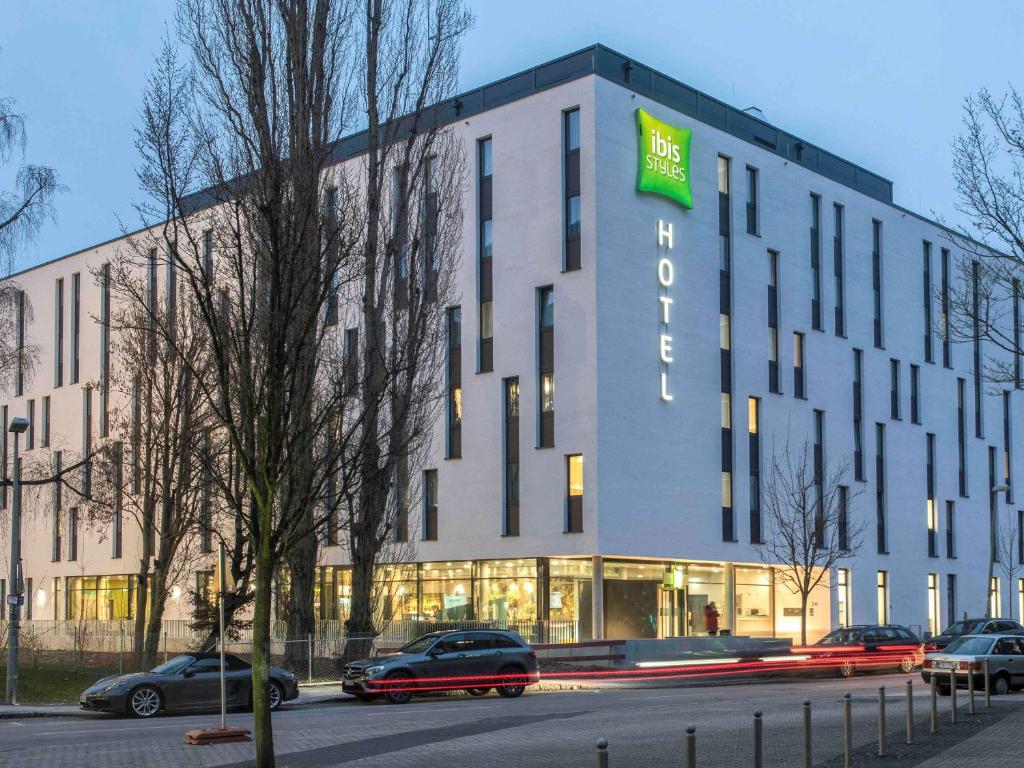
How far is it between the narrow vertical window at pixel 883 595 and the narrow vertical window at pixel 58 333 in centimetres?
4216

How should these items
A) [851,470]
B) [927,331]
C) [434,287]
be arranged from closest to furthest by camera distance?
[434,287] → [851,470] → [927,331]

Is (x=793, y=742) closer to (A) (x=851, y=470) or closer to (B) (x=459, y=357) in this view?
(B) (x=459, y=357)

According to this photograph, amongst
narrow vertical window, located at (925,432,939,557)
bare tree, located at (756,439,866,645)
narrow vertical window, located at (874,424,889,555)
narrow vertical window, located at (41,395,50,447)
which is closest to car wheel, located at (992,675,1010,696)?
bare tree, located at (756,439,866,645)

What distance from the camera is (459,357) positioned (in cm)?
5050

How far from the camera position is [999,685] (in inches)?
1230

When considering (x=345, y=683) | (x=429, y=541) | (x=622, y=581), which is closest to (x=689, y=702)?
(x=345, y=683)

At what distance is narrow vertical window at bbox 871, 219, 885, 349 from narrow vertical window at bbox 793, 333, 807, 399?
6.22 m

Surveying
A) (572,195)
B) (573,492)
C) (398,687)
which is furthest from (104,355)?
(398,687)

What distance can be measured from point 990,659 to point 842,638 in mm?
12133

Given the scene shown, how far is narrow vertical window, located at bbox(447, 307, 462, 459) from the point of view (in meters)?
50.3

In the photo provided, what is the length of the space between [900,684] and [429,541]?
1995 centimetres

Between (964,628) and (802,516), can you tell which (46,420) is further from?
(964,628)

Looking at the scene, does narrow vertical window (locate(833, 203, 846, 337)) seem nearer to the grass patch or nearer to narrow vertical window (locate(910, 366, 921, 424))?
narrow vertical window (locate(910, 366, 921, 424))

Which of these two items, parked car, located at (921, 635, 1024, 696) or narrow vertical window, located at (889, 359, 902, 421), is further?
narrow vertical window, located at (889, 359, 902, 421)
